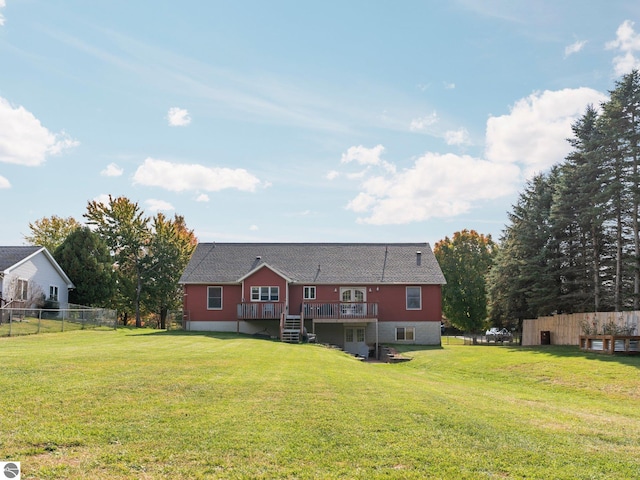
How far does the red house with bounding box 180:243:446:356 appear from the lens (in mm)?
35750

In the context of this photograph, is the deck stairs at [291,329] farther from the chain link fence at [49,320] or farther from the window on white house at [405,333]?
the chain link fence at [49,320]

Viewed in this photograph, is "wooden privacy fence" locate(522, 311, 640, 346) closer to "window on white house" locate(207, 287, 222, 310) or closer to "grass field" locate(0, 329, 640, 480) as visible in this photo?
"grass field" locate(0, 329, 640, 480)

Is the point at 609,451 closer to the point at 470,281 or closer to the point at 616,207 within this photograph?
the point at 616,207

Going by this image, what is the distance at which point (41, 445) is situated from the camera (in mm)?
6797

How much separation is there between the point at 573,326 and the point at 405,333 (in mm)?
10889

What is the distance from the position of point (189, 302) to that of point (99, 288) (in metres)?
10.5

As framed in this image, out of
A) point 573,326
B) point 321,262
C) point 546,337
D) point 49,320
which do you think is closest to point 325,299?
point 321,262

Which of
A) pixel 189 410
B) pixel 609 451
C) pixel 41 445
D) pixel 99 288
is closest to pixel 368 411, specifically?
pixel 189 410

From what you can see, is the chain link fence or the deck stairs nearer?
the chain link fence

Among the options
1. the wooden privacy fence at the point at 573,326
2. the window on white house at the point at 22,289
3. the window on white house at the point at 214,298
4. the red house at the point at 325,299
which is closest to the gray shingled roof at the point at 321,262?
the red house at the point at 325,299

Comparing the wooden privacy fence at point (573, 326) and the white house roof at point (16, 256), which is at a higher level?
the white house roof at point (16, 256)

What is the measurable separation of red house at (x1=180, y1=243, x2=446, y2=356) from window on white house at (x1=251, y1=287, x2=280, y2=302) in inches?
2.5

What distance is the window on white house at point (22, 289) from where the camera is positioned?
3596cm

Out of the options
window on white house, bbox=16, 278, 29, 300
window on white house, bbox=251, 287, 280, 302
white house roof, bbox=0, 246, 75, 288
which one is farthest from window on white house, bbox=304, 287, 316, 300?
window on white house, bbox=16, 278, 29, 300
